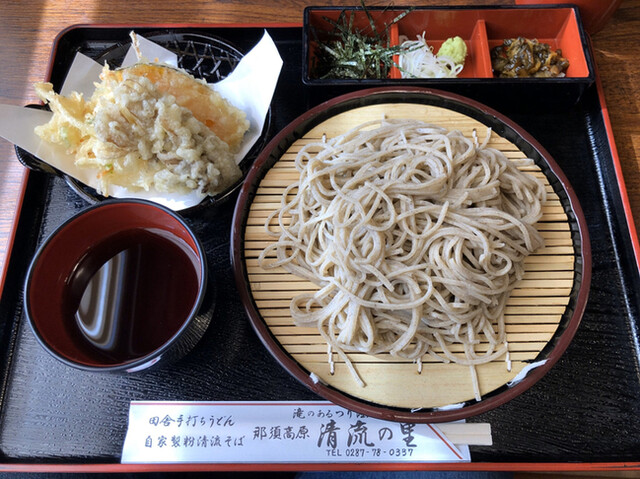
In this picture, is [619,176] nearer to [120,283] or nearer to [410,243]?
[410,243]

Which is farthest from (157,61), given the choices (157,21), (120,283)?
(120,283)

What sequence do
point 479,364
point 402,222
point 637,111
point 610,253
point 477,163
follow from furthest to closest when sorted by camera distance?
1. point 637,111
2. point 610,253
3. point 477,163
4. point 402,222
5. point 479,364

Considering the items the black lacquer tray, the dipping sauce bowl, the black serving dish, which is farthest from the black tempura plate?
the dipping sauce bowl

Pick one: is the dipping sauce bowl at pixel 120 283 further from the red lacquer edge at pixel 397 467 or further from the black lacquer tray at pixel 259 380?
the red lacquer edge at pixel 397 467

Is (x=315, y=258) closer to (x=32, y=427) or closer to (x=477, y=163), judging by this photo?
(x=477, y=163)

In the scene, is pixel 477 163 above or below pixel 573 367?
above

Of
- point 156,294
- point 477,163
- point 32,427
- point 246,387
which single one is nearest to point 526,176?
point 477,163

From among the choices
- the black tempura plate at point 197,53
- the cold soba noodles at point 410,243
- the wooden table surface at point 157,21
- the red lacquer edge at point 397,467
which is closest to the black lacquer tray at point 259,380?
the red lacquer edge at point 397,467
